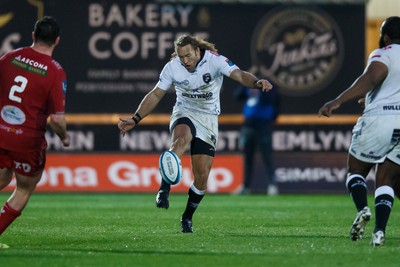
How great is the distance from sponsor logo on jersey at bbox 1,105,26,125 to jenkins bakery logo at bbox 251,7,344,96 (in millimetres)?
11662

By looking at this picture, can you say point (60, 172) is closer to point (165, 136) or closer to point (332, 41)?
point (165, 136)

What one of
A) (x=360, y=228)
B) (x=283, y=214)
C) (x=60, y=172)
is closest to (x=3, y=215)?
(x=360, y=228)

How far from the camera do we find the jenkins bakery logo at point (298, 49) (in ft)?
68.3

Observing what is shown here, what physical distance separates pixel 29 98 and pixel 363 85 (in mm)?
2965

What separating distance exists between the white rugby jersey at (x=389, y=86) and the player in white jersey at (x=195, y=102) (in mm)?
1916

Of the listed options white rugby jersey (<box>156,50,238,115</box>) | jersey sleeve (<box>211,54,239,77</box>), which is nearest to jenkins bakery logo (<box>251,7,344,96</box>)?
white rugby jersey (<box>156,50,238,115</box>)

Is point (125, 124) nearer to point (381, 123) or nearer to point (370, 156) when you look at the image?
point (370, 156)

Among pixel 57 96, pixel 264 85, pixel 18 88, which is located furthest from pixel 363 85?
pixel 18 88

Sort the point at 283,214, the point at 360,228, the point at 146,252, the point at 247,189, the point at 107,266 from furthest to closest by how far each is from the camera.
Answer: the point at 247,189 < the point at 283,214 < the point at 360,228 < the point at 146,252 < the point at 107,266

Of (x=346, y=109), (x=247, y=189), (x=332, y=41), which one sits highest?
(x=332, y=41)

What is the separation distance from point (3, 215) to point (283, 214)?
5879mm

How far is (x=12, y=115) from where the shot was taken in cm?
955

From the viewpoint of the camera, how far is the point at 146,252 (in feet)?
30.8

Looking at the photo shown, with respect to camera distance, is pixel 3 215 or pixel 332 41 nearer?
pixel 3 215
